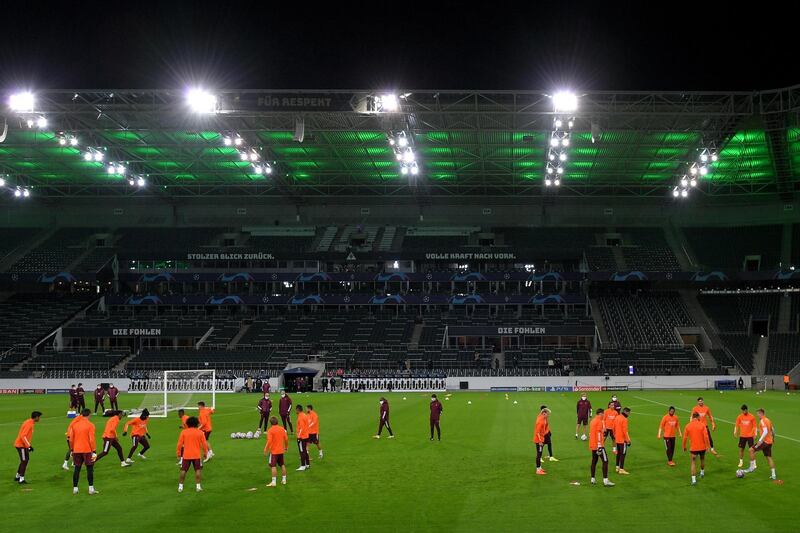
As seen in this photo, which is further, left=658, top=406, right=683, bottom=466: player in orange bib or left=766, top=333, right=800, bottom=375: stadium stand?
left=766, top=333, right=800, bottom=375: stadium stand

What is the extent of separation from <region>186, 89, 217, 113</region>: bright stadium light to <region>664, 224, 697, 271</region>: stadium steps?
2028 inches

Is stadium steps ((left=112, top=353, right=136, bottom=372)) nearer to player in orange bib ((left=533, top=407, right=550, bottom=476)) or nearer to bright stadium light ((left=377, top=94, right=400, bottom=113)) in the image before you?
bright stadium light ((left=377, top=94, right=400, bottom=113))

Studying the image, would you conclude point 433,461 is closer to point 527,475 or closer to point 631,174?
point 527,475

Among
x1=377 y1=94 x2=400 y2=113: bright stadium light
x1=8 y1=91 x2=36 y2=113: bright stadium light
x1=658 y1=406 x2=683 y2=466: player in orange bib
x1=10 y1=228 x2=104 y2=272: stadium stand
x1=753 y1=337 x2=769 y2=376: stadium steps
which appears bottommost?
x1=753 y1=337 x2=769 y2=376: stadium steps

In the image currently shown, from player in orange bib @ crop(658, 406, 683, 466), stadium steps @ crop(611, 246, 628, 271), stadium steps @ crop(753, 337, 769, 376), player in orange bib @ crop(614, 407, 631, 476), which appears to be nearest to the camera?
player in orange bib @ crop(614, 407, 631, 476)

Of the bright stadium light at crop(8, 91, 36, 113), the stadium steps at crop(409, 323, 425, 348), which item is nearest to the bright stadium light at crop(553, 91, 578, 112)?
the stadium steps at crop(409, 323, 425, 348)

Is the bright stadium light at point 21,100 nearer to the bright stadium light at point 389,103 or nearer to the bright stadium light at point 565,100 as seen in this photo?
the bright stadium light at point 389,103

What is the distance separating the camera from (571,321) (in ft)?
238

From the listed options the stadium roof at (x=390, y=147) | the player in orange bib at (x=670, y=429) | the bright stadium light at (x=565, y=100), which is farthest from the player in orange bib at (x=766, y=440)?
the stadium roof at (x=390, y=147)

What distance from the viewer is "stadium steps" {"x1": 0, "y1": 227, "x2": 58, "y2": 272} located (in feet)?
264

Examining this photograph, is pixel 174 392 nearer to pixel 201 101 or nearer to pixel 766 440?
pixel 201 101

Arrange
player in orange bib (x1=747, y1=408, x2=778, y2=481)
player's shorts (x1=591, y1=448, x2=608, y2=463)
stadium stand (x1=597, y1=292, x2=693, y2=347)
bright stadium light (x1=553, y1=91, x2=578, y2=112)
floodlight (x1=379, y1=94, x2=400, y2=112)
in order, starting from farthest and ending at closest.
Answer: stadium stand (x1=597, y1=292, x2=693, y2=347) → floodlight (x1=379, y1=94, x2=400, y2=112) → bright stadium light (x1=553, y1=91, x2=578, y2=112) → player in orange bib (x1=747, y1=408, x2=778, y2=481) → player's shorts (x1=591, y1=448, x2=608, y2=463)

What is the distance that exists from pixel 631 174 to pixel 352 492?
61.3 meters

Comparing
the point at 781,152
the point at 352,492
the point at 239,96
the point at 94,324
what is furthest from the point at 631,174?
the point at 352,492
